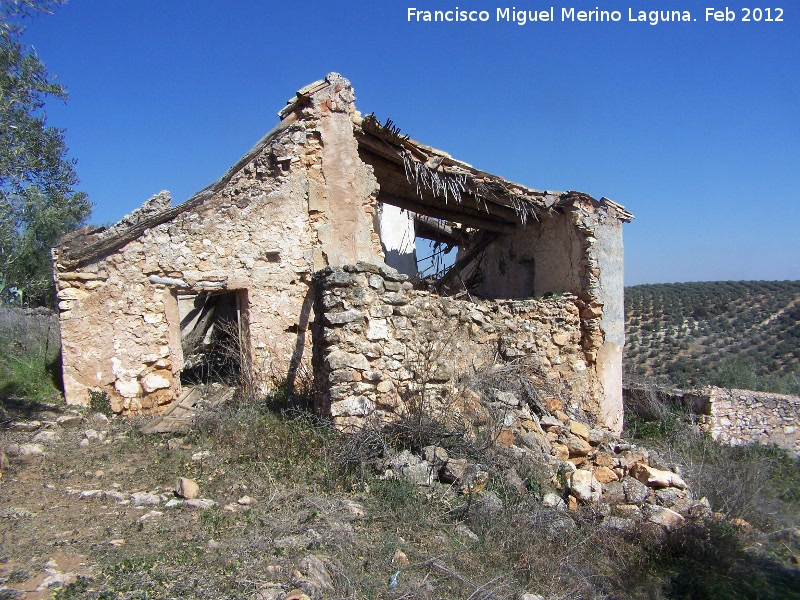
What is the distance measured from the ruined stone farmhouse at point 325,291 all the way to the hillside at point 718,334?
1148 cm

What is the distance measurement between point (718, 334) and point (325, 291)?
28.6 m

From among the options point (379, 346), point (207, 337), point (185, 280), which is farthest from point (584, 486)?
point (207, 337)

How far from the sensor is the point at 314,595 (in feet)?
12.4

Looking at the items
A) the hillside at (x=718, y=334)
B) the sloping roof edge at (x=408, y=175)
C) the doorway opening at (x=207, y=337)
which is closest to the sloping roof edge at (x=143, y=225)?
the sloping roof edge at (x=408, y=175)

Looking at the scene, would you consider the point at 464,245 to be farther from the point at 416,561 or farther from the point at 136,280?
the point at 416,561

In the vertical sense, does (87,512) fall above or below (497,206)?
below

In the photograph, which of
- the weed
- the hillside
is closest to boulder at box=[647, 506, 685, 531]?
the weed

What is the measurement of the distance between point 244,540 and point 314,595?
0.81m

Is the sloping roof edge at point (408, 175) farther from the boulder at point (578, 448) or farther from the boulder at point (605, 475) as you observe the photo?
the boulder at point (605, 475)

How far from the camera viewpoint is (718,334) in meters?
29.8

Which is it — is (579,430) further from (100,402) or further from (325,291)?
(100,402)

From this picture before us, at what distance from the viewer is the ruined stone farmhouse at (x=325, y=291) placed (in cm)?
663

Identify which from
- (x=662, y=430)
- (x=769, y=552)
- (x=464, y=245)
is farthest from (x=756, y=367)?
(x=769, y=552)

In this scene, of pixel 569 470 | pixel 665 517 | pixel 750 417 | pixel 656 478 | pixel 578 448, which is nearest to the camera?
pixel 665 517
